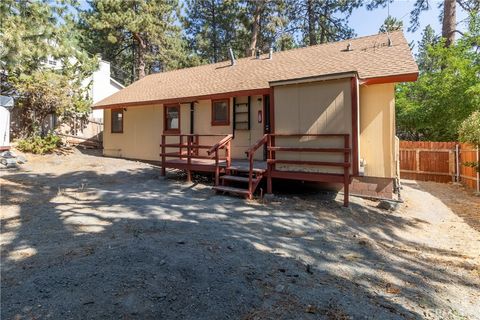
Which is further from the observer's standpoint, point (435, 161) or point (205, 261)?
point (435, 161)

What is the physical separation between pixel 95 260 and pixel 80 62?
1580 cm

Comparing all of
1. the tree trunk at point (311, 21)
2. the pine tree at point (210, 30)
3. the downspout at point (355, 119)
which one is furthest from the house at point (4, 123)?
the tree trunk at point (311, 21)

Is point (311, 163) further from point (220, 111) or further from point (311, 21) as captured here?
point (311, 21)

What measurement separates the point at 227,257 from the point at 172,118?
8924 millimetres

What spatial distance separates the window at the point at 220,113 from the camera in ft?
34.4

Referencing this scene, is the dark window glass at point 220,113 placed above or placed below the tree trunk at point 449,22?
below

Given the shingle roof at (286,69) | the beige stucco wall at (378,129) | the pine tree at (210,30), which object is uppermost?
the pine tree at (210,30)

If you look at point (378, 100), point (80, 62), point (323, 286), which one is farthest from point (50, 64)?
point (323, 286)

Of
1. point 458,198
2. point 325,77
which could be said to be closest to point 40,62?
point 325,77

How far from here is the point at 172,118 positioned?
471 inches

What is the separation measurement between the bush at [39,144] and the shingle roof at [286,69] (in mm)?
2802

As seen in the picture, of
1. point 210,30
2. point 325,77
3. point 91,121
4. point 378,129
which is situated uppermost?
point 210,30

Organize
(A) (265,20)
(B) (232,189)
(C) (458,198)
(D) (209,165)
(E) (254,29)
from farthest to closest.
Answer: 1. (A) (265,20)
2. (E) (254,29)
3. (C) (458,198)
4. (D) (209,165)
5. (B) (232,189)

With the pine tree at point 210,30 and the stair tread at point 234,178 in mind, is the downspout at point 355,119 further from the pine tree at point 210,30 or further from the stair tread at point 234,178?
the pine tree at point 210,30
